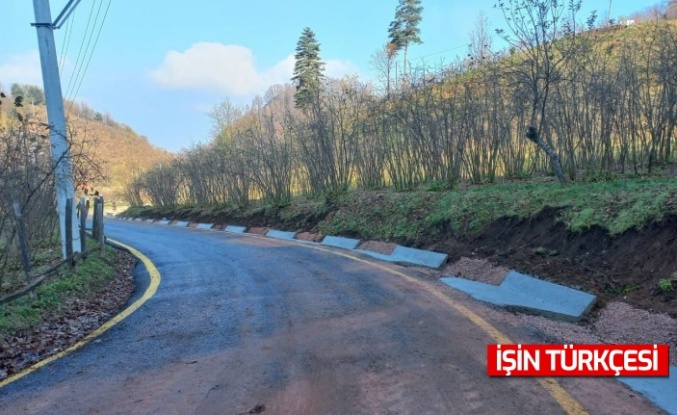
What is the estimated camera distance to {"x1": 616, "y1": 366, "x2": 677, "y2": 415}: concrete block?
11.4ft

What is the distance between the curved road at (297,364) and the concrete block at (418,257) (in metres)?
2.37

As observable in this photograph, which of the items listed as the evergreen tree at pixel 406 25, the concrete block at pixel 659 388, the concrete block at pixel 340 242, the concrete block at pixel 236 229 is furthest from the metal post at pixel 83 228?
the evergreen tree at pixel 406 25

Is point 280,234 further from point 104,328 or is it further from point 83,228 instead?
point 104,328

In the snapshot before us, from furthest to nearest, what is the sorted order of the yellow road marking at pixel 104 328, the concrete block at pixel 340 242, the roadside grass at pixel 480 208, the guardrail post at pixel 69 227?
the concrete block at pixel 340 242
the guardrail post at pixel 69 227
the roadside grass at pixel 480 208
the yellow road marking at pixel 104 328

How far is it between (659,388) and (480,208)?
6.97 m

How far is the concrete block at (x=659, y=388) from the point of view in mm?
3473

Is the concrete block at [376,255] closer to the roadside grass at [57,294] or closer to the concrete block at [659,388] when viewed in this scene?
the roadside grass at [57,294]

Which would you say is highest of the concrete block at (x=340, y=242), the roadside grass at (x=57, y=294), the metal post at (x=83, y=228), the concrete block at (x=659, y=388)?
the metal post at (x=83, y=228)

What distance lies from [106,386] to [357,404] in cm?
221

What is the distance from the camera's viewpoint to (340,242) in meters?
14.6

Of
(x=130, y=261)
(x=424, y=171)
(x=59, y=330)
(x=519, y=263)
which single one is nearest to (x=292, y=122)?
(x=424, y=171)

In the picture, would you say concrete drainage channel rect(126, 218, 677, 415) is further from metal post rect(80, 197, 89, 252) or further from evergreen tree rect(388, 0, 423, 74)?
evergreen tree rect(388, 0, 423, 74)

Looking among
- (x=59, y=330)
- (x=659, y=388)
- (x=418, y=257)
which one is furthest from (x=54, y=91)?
(x=659, y=388)

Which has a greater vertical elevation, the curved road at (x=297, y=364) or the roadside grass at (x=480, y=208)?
the roadside grass at (x=480, y=208)
